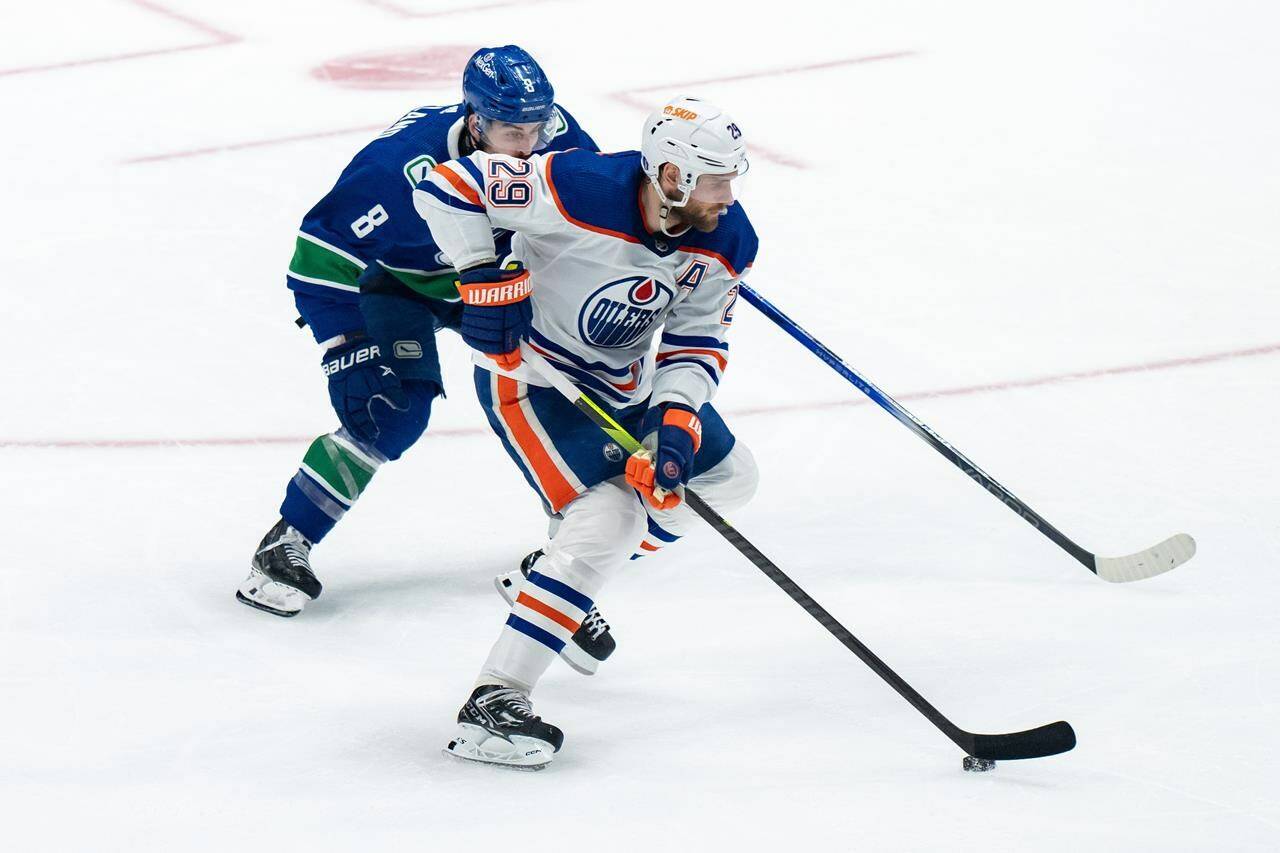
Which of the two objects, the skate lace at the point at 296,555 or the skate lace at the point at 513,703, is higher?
the skate lace at the point at 513,703

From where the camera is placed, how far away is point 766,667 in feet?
10.2

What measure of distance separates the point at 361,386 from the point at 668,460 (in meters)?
0.79

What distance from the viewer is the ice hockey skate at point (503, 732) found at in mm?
2695

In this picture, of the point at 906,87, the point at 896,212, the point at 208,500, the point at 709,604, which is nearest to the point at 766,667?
A: the point at 709,604

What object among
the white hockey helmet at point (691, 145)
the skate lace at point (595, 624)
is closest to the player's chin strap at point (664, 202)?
the white hockey helmet at point (691, 145)

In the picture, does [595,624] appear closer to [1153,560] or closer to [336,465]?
[336,465]

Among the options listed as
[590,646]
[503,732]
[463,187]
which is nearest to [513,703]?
[503,732]

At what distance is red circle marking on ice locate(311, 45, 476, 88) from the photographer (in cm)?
681

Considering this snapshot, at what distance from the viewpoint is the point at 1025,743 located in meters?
2.64

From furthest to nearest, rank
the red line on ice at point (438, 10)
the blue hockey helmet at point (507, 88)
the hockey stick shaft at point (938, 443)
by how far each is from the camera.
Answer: the red line on ice at point (438, 10) → the hockey stick shaft at point (938, 443) → the blue hockey helmet at point (507, 88)

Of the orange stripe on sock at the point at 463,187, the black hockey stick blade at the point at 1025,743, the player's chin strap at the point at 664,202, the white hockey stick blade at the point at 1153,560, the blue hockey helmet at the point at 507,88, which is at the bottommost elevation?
the black hockey stick blade at the point at 1025,743

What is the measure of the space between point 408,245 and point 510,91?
15.1 inches

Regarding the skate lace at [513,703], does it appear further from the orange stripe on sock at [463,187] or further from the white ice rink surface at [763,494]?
the orange stripe on sock at [463,187]

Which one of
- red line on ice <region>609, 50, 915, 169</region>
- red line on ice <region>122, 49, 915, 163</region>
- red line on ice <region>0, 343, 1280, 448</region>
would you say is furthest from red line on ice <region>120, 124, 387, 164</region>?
red line on ice <region>0, 343, 1280, 448</region>
